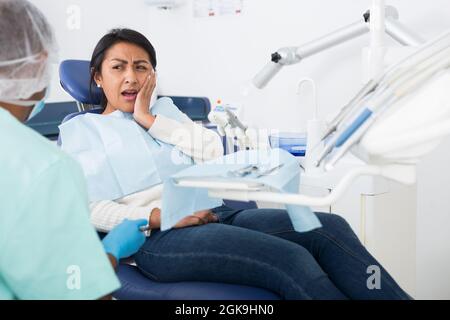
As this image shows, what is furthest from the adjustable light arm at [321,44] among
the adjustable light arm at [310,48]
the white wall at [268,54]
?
the white wall at [268,54]

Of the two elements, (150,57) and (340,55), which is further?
(340,55)

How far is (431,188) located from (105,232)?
114cm

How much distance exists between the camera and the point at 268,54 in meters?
2.34

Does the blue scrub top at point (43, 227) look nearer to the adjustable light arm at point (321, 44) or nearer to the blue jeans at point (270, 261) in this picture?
the blue jeans at point (270, 261)

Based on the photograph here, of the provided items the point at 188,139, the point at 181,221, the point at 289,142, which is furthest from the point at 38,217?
the point at 289,142

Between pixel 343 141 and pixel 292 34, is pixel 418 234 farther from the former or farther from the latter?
pixel 343 141

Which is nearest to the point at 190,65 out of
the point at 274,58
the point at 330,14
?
the point at 330,14

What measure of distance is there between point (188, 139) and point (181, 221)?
0.34m

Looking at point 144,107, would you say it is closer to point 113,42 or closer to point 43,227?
point 113,42

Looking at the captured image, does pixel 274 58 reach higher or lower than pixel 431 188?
higher

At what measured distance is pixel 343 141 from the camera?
975 mm

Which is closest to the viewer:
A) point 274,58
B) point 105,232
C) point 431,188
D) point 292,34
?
point 105,232

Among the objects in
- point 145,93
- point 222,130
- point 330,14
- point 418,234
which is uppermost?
point 330,14

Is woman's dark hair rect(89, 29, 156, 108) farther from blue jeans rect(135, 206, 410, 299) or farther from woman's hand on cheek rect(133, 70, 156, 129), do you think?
blue jeans rect(135, 206, 410, 299)
